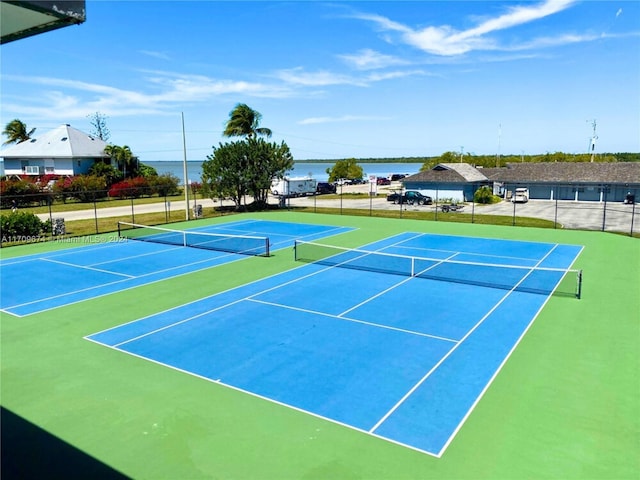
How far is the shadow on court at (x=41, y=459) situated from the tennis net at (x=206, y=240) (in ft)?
49.1

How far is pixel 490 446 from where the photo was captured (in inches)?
307

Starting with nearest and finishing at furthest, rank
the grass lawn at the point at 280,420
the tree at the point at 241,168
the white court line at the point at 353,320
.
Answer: the grass lawn at the point at 280,420 < the white court line at the point at 353,320 < the tree at the point at 241,168

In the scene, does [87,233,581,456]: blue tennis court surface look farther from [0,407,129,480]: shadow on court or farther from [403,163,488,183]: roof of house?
[403,163,488,183]: roof of house

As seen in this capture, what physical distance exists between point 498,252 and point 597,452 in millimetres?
17160

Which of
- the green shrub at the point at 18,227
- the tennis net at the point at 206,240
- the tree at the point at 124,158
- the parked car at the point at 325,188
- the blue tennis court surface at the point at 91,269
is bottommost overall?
the blue tennis court surface at the point at 91,269

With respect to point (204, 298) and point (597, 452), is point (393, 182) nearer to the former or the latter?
point (204, 298)

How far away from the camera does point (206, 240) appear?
91.5ft

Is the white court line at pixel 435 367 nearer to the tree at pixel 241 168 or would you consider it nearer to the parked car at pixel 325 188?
the tree at pixel 241 168

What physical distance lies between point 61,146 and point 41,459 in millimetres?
63056

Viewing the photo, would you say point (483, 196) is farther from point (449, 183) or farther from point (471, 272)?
point (471, 272)

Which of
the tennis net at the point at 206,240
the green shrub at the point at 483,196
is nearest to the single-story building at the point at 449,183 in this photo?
the green shrub at the point at 483,196

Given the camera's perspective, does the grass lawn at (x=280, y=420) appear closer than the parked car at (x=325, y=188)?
Yes

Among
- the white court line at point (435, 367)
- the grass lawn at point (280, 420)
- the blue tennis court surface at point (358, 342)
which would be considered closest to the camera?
the grass lawn at point (280, 420)

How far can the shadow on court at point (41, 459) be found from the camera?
23.5 ft
